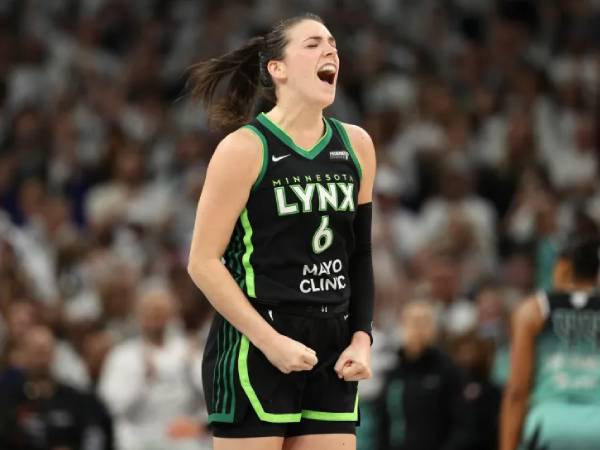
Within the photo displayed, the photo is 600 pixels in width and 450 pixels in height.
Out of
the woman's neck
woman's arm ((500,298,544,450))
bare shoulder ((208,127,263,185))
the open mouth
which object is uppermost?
the open mouth

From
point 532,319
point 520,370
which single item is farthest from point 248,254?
point 520,370

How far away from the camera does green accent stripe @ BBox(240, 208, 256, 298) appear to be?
180 inches

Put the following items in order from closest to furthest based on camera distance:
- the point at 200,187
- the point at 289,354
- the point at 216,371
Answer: the point at 289,354
the point at 216,371
the point at 200,187

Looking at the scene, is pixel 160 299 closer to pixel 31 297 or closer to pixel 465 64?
pixel 31 297

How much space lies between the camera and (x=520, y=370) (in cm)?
643

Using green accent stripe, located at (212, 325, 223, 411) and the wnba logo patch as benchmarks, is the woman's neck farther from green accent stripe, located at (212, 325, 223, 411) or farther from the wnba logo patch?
green accent stripe, located at (212, 325, 223, 411)

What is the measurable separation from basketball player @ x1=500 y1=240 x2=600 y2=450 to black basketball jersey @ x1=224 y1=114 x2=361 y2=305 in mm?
1936

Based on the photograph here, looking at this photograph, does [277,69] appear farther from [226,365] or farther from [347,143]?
[226,365]

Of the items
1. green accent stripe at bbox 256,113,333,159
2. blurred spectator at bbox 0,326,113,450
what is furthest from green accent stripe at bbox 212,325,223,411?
blurred spectator at bbox 0,326,113,450

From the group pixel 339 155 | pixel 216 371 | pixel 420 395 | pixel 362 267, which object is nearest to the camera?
pixel 216 371

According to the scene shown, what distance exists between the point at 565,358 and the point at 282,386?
87.1 inches

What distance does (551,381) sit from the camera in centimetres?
637

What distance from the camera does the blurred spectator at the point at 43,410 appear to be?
8.97m

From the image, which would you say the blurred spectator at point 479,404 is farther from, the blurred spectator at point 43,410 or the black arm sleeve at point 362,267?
the black arm sleeve at point 362,267
